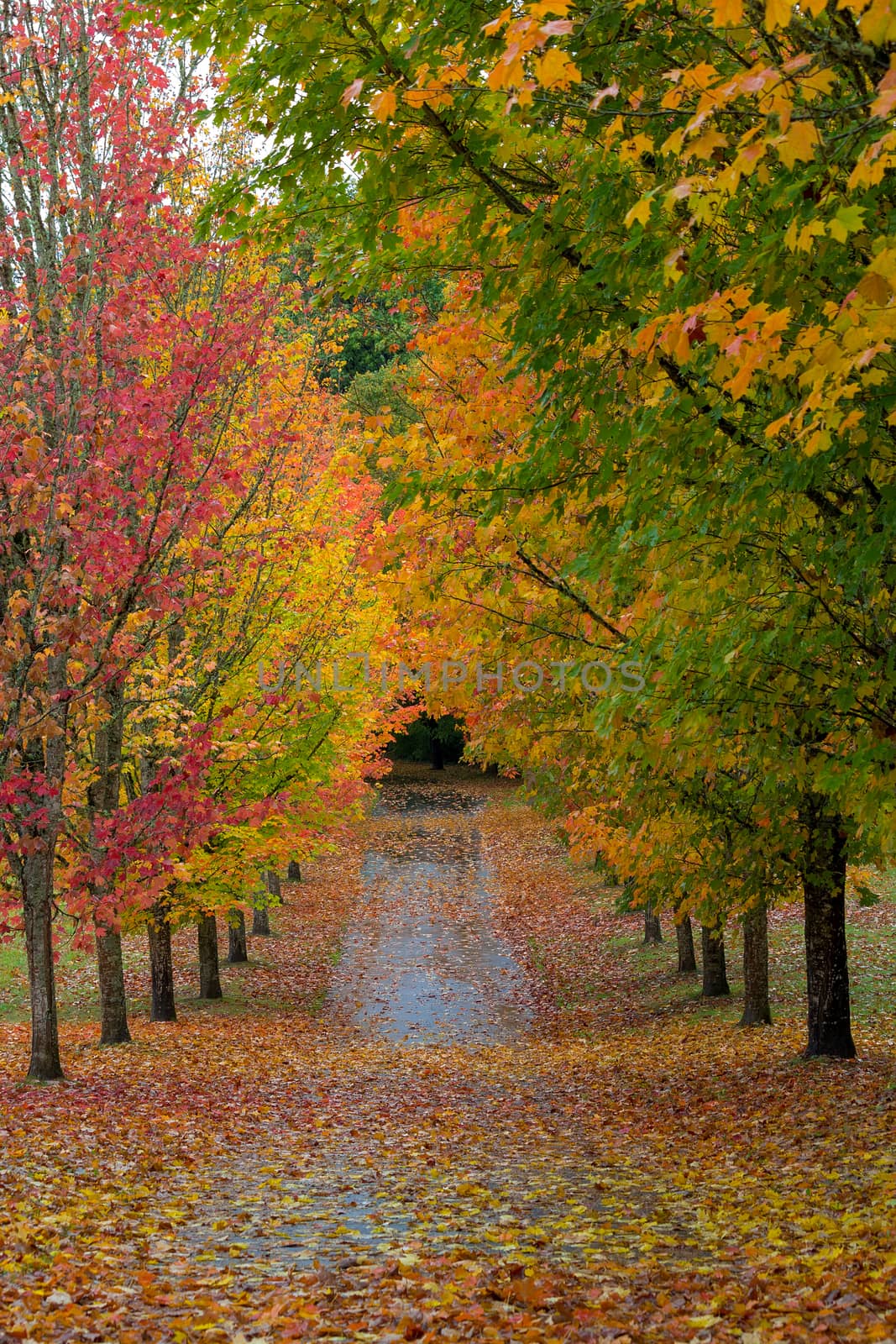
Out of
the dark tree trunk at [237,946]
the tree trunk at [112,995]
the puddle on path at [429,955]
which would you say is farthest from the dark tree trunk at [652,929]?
the tree trunk at [112,995]

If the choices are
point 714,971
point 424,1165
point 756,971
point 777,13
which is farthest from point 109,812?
point 777,13

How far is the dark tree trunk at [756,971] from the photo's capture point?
45.9ft

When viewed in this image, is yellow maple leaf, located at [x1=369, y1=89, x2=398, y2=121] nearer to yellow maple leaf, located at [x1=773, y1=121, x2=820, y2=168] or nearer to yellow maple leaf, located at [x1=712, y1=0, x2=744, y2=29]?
yellow maple leaf, located at [x1=712, y1=0, x2=744, y2=29]

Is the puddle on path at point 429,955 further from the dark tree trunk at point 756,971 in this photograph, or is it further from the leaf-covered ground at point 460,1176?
the dark tree trunk at point 756,971

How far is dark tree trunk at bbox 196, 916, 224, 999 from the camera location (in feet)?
60.6

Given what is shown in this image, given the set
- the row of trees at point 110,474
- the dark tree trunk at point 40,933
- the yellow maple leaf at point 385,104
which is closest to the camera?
the yellow maple leaf at point 385,104

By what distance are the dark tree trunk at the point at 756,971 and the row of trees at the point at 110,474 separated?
19.2 ft

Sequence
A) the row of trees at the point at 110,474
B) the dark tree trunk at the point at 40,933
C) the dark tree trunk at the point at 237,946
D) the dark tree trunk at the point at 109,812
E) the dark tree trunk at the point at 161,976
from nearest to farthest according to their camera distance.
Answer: the row of trees at the point at 110,474
the dark tree trunk at the point at 40,933
the dark tree trunk at the point at 109,812
the dark tree trunk at the point at 161,976
the dark tree trunk at the point at 237,946

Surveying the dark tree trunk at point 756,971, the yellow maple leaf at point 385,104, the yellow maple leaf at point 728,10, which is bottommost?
the dark tree trunk at point 756,971

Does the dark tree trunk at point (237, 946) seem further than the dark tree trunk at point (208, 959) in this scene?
Yes

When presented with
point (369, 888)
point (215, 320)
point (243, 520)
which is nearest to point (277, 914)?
point (369, 888)

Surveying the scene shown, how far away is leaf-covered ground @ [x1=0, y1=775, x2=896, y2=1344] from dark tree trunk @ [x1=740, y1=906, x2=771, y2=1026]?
35 centimetres

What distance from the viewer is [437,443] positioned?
27.5 feet

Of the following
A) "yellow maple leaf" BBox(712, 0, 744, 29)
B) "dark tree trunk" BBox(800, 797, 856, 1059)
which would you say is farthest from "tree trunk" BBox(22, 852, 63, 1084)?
"yellow maple leaf" BBox(712, 0, 744, 29)
